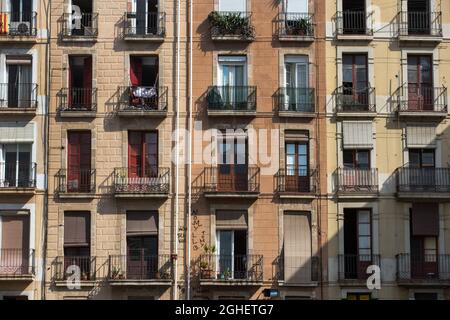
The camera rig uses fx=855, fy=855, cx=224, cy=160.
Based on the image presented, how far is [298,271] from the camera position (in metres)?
32.7

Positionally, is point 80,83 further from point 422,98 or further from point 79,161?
point 422,98

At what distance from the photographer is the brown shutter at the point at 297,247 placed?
32625 mm

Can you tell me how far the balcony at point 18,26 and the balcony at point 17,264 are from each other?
8.36 meters

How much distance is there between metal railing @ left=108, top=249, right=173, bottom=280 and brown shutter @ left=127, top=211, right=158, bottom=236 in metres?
0.73

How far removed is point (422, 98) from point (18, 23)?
1646cm

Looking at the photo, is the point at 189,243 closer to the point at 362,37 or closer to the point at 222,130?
the point at 222,130

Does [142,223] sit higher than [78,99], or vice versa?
[78,99]

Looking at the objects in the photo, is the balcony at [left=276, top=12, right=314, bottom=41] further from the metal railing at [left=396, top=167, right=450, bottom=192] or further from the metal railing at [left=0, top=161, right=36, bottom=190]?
the metal railing at [left=0, top=161, right=36, bottom=190]

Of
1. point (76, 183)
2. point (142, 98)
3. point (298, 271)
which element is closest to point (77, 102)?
point (142, 98)

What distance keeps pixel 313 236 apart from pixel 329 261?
1135 millimetres

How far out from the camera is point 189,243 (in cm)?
3281

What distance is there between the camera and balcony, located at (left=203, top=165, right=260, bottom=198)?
109ft

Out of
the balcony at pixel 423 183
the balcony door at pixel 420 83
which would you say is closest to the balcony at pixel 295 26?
the balcony door at pixel 420 83

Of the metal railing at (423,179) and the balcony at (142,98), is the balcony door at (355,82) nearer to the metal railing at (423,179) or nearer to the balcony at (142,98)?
the metal railing at (423,179)
